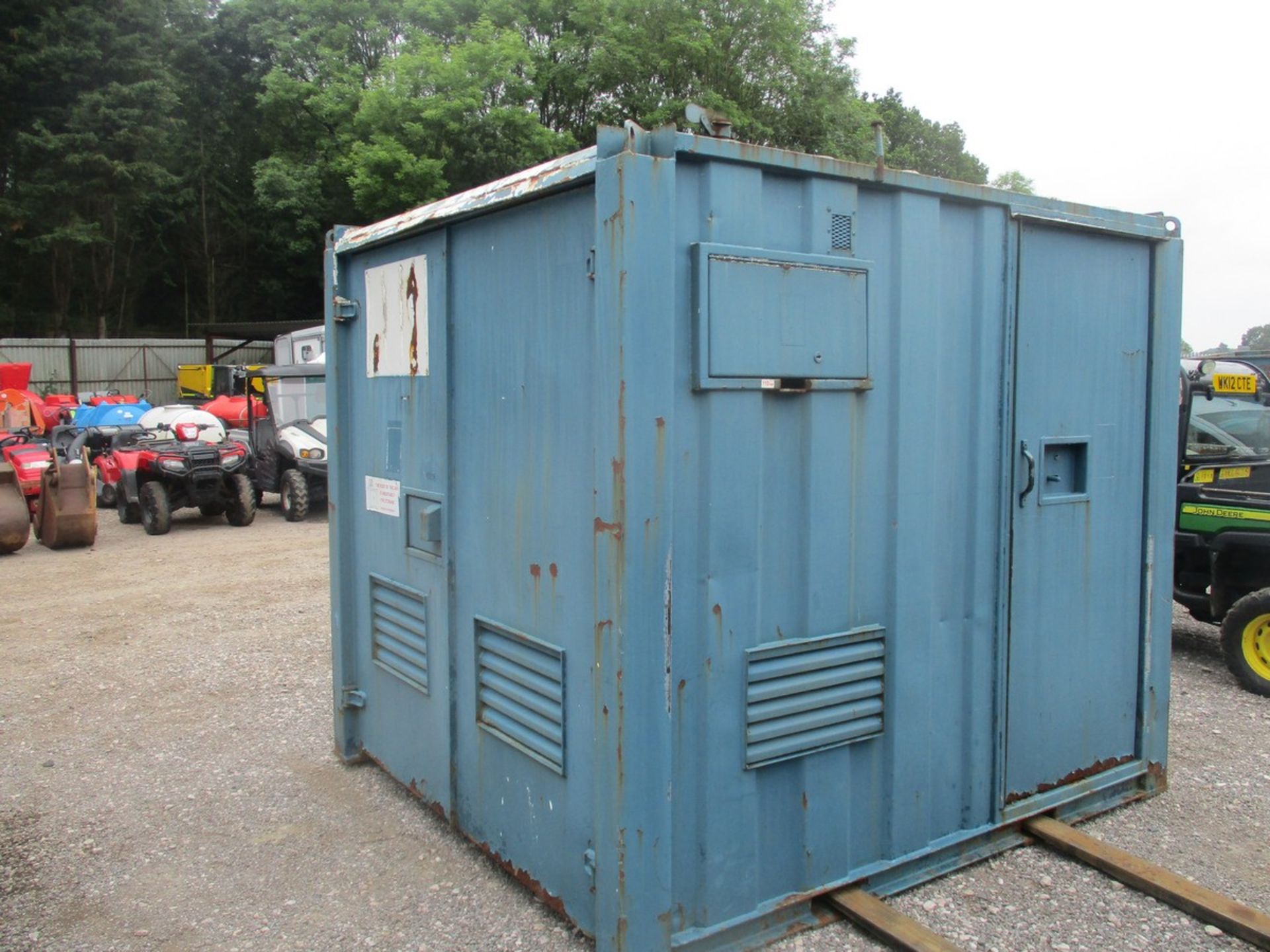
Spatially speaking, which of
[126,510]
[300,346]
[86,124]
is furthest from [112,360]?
[126,510]

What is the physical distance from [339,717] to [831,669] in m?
2.42

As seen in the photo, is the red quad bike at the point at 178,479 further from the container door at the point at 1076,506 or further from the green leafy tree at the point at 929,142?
the green leafy tree at the point at 929,142

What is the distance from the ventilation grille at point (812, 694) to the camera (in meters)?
2.86

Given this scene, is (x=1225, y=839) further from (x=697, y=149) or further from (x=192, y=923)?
(x=192, y=923)

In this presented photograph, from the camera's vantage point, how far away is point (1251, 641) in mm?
5383

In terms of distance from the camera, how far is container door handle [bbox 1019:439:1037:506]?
3424 millimetres

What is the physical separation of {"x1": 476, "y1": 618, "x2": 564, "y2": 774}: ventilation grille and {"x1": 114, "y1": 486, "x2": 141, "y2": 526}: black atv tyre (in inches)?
423

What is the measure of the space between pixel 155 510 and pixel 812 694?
1059 centimetres

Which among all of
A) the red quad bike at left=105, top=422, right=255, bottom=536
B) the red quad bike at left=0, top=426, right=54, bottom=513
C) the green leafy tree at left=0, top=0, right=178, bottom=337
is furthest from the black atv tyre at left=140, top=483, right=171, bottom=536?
the green leafy tree at left=0, top=0, right=178, bottom=337

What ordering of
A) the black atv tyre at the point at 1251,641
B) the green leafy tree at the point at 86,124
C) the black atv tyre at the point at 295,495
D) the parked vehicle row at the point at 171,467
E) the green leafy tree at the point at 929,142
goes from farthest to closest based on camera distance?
the green leafy tree at the point at 929,142, the green leafy tree at the point at 86,124, the black atv tyre at the point at 295,495, the parked vehicle row at the point at 171,467, the black atv tyre at the point at 1251,641

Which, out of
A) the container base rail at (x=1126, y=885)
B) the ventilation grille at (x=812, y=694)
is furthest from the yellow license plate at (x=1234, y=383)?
the ventilation grille at (x=812, y=694)

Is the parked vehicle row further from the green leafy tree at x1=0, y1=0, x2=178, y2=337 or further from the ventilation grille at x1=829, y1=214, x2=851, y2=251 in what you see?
the green leafy tree at x1=0, y1=0, x2=178, y2=337

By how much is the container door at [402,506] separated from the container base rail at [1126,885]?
1538mm

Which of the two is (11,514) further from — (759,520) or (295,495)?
(759,520)
